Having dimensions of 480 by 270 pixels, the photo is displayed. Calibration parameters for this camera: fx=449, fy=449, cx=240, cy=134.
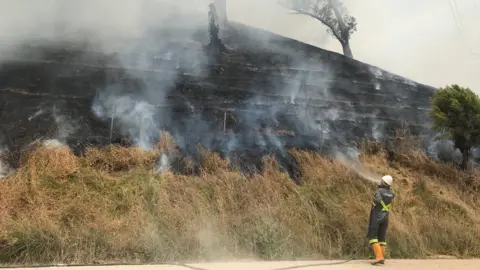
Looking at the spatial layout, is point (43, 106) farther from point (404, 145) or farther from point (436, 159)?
point (436, 159)

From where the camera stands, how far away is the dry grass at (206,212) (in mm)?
6426

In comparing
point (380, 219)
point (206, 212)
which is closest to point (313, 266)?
point (380, 219)

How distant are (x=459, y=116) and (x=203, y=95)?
19.5 feet

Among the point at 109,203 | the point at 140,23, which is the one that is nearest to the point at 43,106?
the point at 109,203

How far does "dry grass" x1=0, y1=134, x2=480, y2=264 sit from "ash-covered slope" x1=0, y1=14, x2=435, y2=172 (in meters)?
0.81

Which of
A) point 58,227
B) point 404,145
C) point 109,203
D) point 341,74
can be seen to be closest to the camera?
point 58,227

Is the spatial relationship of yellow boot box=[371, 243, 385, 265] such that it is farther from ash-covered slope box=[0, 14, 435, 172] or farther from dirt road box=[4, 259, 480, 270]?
ash-covered slope box=[0, 14, 435, 172]

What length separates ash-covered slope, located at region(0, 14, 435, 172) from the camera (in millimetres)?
9617

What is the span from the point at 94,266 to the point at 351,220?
4.35 metres

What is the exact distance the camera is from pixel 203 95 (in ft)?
36.3

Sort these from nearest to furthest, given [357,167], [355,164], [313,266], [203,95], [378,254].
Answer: [313,266] < [378,254] < [357,167] < [355,164] < [203,95]

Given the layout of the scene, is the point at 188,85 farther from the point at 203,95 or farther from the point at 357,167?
the point at 357,167

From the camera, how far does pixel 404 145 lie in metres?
11.0

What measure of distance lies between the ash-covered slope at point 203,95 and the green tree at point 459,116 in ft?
4.26
